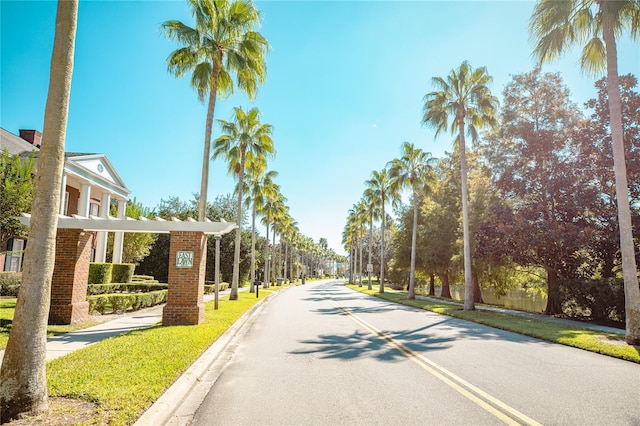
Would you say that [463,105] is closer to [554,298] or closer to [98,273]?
[554,298]

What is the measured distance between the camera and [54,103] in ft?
16.1

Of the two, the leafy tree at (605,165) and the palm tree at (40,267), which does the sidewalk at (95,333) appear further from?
the leafy tree at (605,165)

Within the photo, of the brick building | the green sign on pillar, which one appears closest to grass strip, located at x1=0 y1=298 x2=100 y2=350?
the green sign on pillar

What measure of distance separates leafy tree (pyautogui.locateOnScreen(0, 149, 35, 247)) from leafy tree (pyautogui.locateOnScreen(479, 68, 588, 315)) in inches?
921

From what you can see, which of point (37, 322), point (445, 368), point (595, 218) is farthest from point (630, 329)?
point (37, 322)

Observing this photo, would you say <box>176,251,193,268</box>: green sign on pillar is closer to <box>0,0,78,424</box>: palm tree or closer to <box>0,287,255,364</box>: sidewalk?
<box>0,287,255,364</box>: sidewalk

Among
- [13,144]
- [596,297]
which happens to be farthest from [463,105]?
[13,144]

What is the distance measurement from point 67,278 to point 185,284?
141 inches

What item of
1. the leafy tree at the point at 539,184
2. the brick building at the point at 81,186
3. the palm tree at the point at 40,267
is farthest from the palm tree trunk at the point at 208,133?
the leafy tree at the point at 539,184

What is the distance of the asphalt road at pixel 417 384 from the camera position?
4.73 m

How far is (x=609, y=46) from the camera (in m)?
12.1

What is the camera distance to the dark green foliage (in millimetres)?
15703

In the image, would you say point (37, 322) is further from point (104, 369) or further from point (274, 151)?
point (274, 151)

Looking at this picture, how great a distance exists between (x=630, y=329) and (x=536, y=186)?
1215cm
